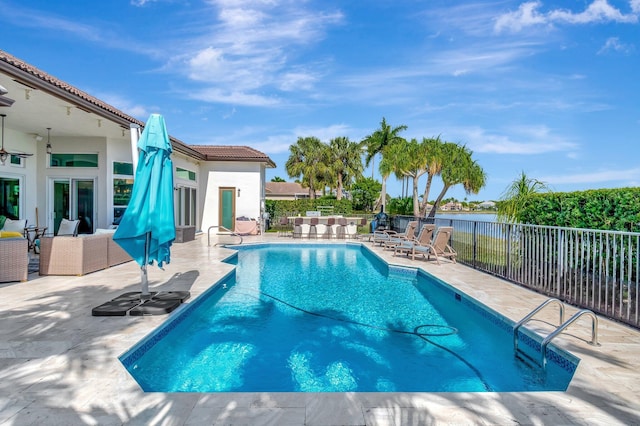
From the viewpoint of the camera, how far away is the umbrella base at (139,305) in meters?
4.64

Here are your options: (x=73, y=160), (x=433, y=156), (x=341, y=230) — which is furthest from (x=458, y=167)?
(x=73, y=160)

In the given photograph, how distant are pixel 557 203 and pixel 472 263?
2.79 m

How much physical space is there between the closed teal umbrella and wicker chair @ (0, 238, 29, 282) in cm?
283

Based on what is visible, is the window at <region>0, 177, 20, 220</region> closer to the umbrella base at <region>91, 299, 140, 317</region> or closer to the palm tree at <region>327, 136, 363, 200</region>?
the umbrella base at <region>91, 299, 140, 317</region>

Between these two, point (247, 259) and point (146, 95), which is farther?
point (146, 95)

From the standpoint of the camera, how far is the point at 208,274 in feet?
24.9

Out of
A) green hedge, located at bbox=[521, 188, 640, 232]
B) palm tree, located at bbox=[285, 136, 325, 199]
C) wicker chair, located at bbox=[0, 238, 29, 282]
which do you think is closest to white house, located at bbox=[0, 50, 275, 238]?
wicker chair, located at bbox=[0, 238, 29, 282]

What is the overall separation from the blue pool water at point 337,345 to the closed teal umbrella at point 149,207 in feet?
3.16

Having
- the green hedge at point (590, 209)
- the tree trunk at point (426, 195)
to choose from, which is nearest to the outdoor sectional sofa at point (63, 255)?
the green hedge at point (590, 209)

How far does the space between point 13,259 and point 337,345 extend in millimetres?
5574

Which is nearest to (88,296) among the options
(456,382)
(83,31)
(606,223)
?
(456,382)

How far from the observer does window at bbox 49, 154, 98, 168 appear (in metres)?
12.0

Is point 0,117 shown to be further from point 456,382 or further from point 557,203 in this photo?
point 557,203

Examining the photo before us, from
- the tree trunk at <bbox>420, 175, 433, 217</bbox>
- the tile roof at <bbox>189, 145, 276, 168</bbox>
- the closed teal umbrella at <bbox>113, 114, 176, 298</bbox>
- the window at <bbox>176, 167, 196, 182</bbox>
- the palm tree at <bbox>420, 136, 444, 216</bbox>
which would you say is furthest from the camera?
the tree trunk at <bbox>420, 175, 433, 217</bbox>
